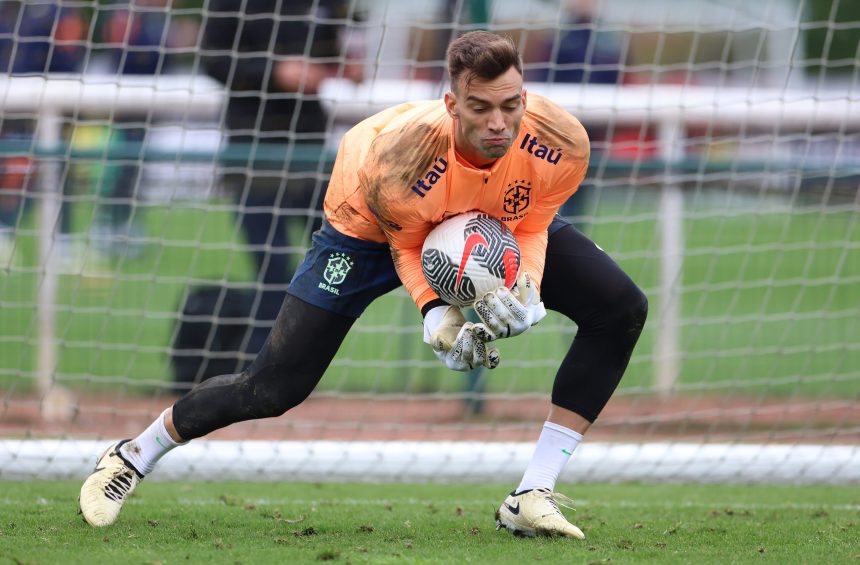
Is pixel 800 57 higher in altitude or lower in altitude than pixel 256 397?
higher

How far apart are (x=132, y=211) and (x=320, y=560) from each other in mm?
3867

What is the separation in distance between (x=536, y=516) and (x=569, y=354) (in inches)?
23.9

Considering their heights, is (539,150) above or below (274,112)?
above

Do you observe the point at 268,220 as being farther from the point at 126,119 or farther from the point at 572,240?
the point at 572,240

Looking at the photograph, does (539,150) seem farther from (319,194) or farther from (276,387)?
(319,194)

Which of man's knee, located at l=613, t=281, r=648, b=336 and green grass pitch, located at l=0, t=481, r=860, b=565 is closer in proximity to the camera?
green grass pitch, located at l=0, t=481, r=860, b=565

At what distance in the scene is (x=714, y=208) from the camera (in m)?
8.00

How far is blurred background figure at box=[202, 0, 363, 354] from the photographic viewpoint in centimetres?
674

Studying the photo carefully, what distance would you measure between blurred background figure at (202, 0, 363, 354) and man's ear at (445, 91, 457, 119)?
2826mm

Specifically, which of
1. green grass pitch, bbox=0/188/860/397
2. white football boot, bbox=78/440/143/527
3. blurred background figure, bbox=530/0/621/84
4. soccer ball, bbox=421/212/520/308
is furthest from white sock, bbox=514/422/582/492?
blurred background figure, bbox=530/0/621/84

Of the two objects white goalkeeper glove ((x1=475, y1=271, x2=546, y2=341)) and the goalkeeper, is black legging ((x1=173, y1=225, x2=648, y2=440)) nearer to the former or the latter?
the goalkeeper

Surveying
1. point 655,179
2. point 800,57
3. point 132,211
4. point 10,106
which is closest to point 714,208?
point 655,179

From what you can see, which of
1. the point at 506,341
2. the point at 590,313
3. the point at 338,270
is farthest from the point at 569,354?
the point at 506,341

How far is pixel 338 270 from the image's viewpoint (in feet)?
13.8
